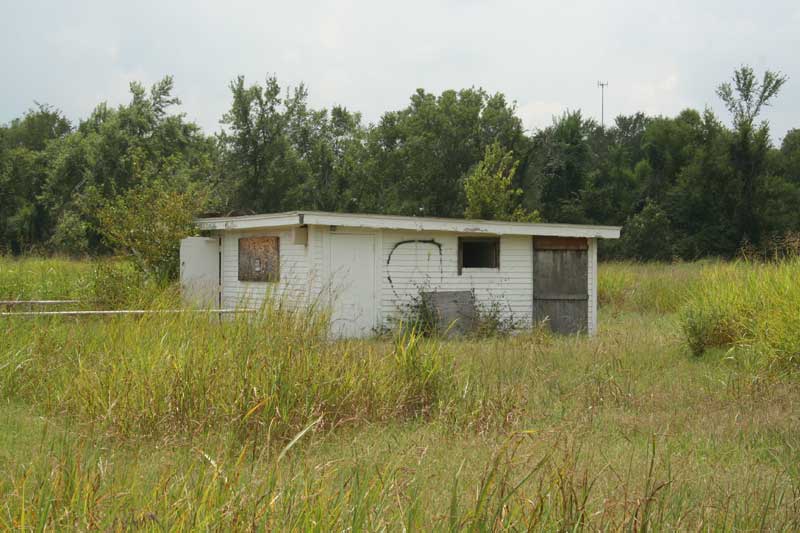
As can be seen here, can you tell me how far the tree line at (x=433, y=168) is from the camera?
119 feet

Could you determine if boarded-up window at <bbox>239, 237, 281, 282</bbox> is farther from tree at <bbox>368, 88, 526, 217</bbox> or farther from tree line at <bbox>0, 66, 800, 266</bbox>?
tree at <bbox>368, 88, 526, 217</bbox>

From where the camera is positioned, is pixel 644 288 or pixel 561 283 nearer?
pixel 561 283

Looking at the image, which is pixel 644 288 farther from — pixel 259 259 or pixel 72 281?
pixel 72 281

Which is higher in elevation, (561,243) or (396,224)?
(396,224)

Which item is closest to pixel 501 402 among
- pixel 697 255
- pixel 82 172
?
pixel 697 255

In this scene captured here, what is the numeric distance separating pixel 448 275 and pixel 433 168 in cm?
2733

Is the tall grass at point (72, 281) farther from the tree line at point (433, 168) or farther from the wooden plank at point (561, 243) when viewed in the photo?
the tree line at point (433, 168)

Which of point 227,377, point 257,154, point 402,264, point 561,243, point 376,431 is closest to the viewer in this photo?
point 227,377

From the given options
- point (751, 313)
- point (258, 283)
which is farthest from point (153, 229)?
point (751, 313)

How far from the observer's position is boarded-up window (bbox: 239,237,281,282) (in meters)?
15.5

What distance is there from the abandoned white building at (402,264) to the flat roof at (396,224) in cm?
2

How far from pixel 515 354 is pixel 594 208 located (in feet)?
103

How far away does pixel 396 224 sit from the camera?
15188 millimetres

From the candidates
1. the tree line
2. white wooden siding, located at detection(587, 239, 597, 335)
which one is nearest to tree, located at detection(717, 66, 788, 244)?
the tree line
